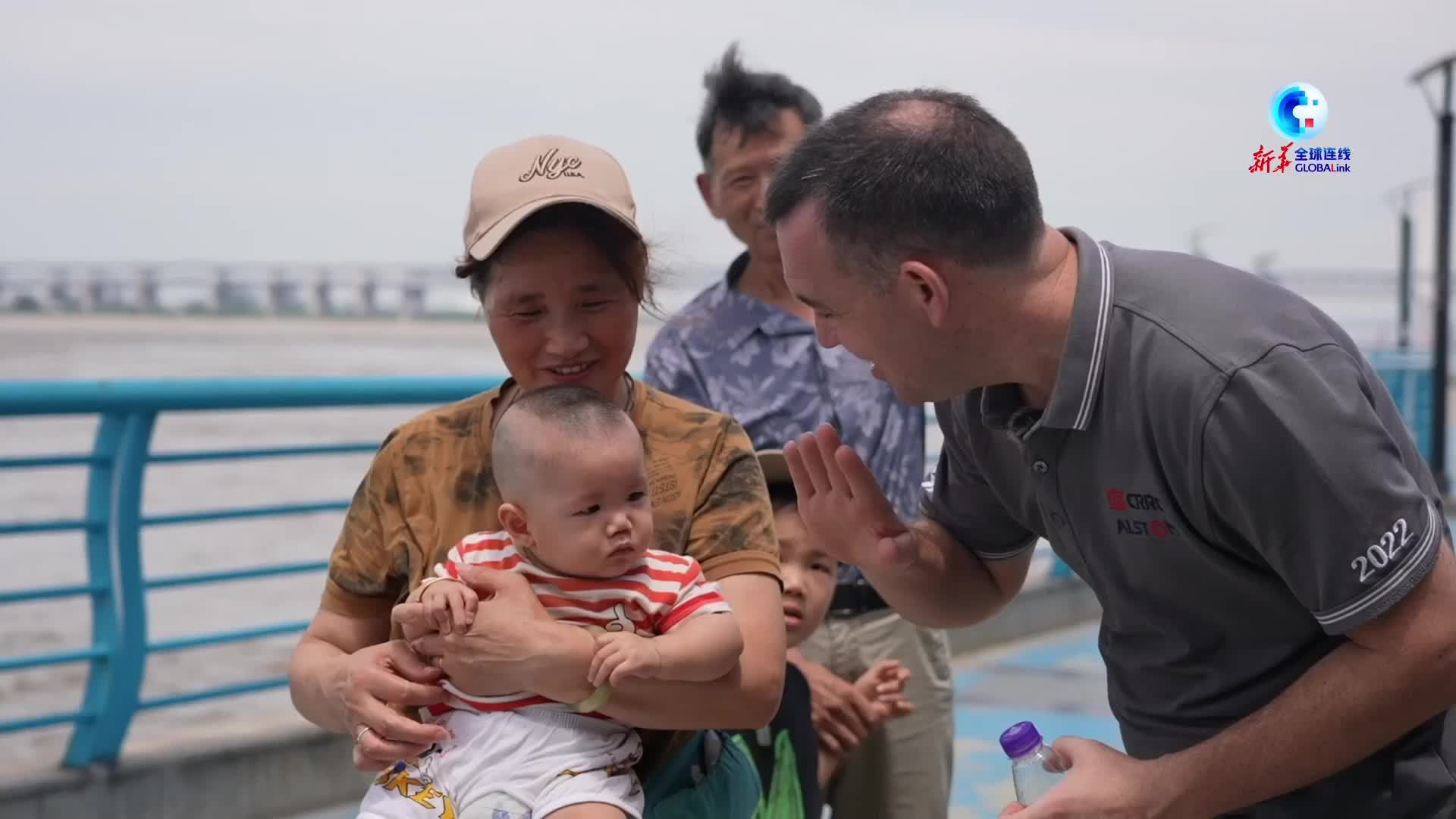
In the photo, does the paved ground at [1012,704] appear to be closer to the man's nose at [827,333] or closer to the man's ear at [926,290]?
the man's nose at [827,333]

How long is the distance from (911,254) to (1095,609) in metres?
5.57

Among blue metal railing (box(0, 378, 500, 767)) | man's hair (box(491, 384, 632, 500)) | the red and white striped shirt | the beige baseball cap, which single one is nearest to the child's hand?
the red and white striped shirt

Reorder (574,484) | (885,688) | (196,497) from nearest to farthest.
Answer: (574,484), (885,688), (196,497)

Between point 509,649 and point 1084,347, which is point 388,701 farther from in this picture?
point 1084,347

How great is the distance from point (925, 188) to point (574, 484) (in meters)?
0.58

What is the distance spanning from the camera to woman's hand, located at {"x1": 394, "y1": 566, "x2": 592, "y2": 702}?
71.2 inches

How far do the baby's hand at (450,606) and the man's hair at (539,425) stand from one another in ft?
0.58

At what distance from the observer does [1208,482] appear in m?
1.68

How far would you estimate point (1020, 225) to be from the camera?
1.76 metres

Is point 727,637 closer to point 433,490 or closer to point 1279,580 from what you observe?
point 433,490

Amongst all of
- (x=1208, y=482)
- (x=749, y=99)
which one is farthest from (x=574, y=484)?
(x=749, y=99)

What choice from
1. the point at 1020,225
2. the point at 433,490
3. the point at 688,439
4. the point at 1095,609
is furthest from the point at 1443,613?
the point at 1095,609

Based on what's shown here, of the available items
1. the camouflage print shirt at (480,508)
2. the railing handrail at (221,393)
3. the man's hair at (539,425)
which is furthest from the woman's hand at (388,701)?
the railing handrail at (221,393)

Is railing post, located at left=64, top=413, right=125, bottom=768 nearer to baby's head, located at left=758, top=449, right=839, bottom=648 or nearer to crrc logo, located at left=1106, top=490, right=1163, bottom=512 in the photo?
baby's head, located at left=758, top=449, right=839, bottom=648
